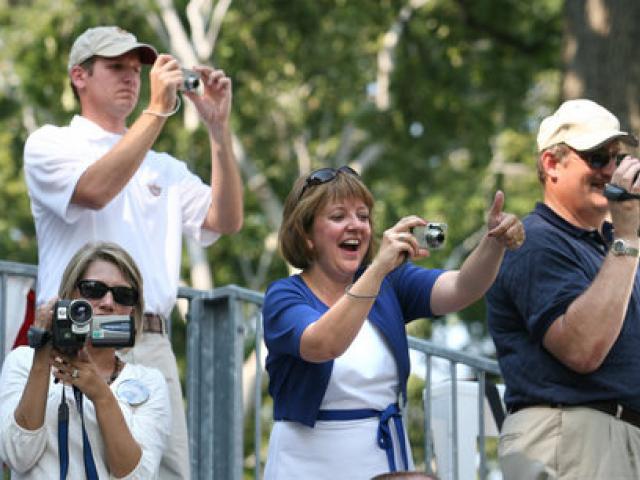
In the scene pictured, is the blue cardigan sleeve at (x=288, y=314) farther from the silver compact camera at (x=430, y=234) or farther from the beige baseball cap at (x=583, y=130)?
the beige baseball cap at (x=583, y=130)

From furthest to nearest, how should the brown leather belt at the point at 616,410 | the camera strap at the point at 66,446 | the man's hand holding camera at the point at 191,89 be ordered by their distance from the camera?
the man's hand holding camera at the point at 191,89 → the brown leather belt at the point at 616,410 → the camera strap at the point at 66,446

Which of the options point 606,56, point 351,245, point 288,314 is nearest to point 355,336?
point 288,314

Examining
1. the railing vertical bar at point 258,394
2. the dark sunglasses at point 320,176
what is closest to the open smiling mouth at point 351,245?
the dark sunglasses at point 320,176

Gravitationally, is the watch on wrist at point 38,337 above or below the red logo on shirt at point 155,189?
below

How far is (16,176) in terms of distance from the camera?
2270 cm

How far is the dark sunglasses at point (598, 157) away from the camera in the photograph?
5.78 metres

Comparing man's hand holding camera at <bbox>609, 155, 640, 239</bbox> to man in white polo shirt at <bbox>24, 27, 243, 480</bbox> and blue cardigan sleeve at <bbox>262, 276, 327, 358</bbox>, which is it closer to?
blue cardigan sleeve at <bbox>262, 276, 327, 358</bbox>

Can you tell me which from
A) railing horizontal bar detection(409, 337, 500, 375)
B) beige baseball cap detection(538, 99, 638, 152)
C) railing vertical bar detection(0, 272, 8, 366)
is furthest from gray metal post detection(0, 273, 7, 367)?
beige baseball cap detection(538, 99, 638, 152)

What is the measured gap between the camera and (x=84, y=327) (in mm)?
4734

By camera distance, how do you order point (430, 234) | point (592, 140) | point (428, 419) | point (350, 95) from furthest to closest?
point (350, 95), point (428, 419), point (592, 140), point (430, 234)

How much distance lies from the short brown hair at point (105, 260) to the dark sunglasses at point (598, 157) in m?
1.65

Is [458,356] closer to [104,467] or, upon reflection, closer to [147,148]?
[147,148]

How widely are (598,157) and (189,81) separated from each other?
1.67 metres

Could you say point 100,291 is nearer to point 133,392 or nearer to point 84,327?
point 133,392
